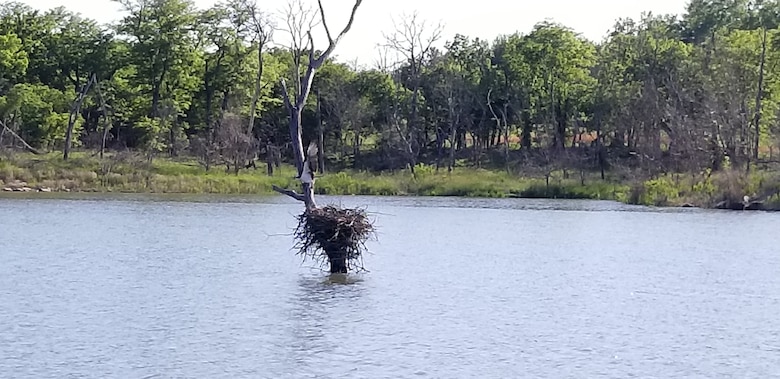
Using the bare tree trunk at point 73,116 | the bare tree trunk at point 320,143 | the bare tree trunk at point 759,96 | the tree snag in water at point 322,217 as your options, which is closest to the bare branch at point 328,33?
the tree snag in water at point 322,217

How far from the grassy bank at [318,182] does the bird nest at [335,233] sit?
112 ft

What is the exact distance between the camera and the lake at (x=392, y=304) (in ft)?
50.3

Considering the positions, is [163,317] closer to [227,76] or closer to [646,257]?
[646,257]

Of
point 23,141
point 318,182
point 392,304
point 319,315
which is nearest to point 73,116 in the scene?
point 23,141

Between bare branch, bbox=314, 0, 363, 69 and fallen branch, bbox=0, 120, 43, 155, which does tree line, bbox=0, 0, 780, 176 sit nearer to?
fallen branch, bbox=0, 120, 43, 155

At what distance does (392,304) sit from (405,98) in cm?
5937

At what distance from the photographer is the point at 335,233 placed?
76.3ft

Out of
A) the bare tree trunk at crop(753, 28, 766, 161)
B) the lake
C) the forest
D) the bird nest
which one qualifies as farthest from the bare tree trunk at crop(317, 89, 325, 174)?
the bird nest

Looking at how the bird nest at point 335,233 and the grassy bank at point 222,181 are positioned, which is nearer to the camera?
the bird nest at point 335,233

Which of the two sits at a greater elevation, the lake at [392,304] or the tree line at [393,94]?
the tree line at [393,94]

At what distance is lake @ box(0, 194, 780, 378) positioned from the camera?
603 inches

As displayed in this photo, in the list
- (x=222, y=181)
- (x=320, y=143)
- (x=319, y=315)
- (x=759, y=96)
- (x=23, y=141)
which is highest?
(x=759, y=96)

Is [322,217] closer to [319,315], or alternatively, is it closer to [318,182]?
[319,315]

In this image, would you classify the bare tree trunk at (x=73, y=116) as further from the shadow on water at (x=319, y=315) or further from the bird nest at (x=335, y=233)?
the shadow on water at (x=319, y=315)
